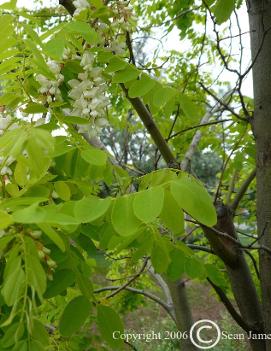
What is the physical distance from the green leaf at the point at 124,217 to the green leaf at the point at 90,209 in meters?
0.03

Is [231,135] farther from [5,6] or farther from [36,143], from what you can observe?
[36,143]

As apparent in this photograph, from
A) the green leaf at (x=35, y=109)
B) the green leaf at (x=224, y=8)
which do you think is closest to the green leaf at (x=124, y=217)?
the green leaf at (x=35, y=109)

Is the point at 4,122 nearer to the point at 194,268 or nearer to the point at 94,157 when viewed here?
the point at 94,157

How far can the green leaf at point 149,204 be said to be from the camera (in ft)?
2.83

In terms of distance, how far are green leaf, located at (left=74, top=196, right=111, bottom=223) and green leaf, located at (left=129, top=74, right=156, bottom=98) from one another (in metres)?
0.51

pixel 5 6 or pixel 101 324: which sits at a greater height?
pixel 5 6

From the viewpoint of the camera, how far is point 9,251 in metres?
0.86

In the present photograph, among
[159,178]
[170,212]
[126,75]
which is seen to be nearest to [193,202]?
[170,212]

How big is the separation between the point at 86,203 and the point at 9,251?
0.60ft

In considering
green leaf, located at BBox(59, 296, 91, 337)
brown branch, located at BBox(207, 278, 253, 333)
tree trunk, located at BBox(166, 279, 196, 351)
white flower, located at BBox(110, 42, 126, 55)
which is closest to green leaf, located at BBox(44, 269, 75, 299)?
green leaf, located at BBox(59, 296, 91, 337)

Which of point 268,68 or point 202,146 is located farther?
point 202,146

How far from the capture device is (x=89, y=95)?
1.24 metres

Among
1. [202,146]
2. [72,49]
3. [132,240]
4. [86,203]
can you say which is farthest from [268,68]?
[202,146]

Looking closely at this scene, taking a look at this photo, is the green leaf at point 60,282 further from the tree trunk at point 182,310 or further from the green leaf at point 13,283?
the tree trunk at point 182,310
